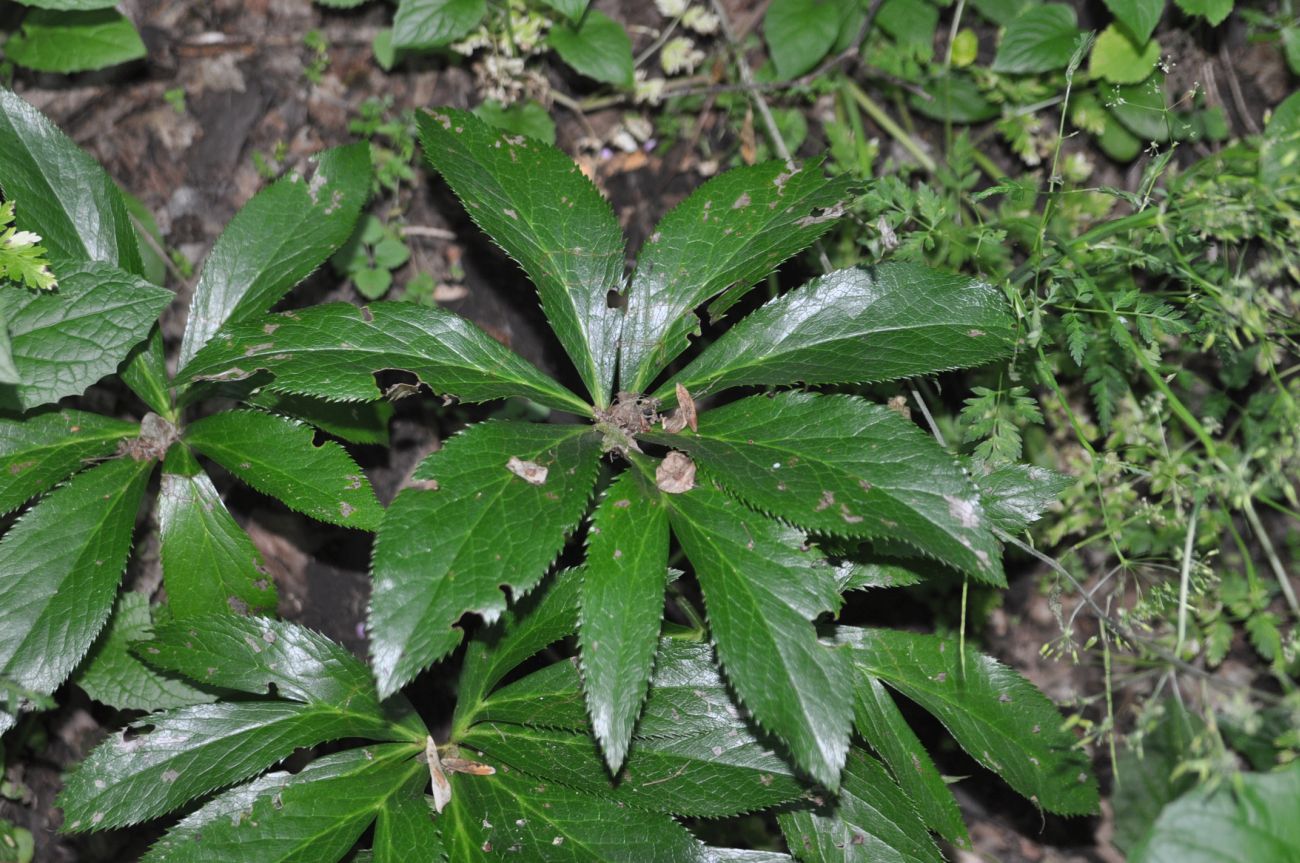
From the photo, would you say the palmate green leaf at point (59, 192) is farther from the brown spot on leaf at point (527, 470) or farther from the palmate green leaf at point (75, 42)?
the brown spot on leaf at point (527, 470)

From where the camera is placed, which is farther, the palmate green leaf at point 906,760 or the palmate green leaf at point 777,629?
the palmate green leaf at point 906,760

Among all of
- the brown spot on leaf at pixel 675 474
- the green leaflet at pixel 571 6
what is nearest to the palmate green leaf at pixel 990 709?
the brown spot on leaf at pixel 675 474

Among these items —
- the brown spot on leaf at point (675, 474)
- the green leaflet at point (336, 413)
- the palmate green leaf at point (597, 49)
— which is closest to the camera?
the brown spot on leaf at point (675, 474)

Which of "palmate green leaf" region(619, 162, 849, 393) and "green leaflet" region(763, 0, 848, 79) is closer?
"palmate green leaf" region(619, 162, 849, 393)

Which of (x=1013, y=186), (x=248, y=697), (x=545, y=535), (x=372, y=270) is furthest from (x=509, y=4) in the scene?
(x=248, y=697)

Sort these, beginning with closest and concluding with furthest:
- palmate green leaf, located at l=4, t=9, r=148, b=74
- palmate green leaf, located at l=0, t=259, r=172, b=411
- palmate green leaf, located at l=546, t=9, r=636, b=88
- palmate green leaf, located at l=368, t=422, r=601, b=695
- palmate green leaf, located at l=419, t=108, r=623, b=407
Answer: palmate green leaf, located at l=368, t=422, r=601, b=695
palmate green leaf, located at l=0, t=259, r=172, b=411
palmate green leaf, located at l=419, t=108, r=623, b=407
palmate green leaf, located at l=4, t=9, r=148, b=74
palmate green leaf, located at l=546, t=9, r=636, b=88

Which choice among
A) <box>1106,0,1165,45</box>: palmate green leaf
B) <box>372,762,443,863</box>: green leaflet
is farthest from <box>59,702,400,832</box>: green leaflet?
<box>1106,0,1165,45</box>: palmate green leaf

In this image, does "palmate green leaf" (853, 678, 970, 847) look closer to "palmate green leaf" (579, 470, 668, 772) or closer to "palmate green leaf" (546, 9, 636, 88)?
"palmate green leaf" (579, 470, 668, 772)
